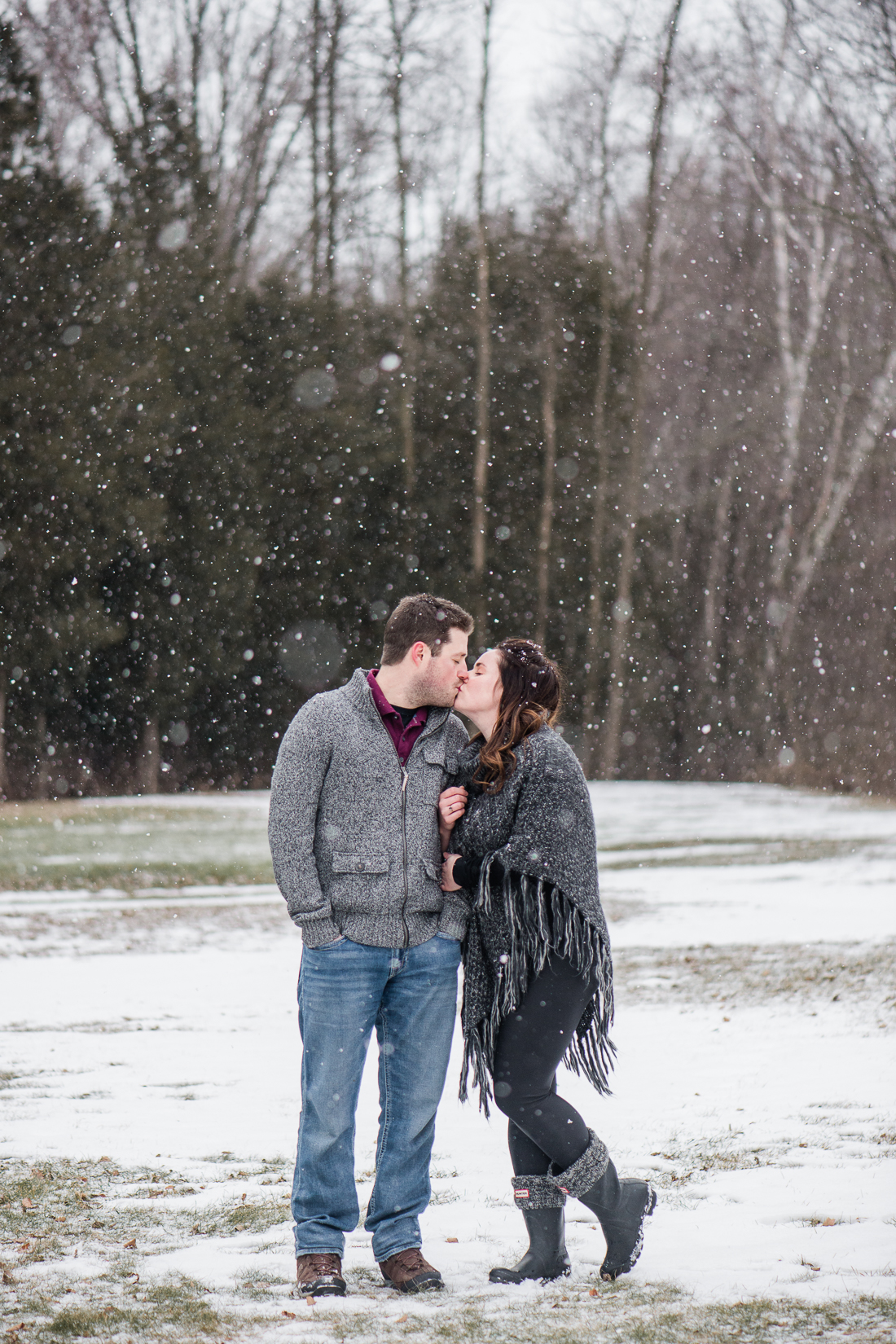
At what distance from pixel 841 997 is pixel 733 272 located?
22666 mm

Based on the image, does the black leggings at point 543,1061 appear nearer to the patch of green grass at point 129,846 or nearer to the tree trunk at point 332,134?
the patch of green grass at point 129,846

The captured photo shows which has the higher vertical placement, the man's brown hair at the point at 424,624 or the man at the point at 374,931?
the man's brown hair at the point at 424,624

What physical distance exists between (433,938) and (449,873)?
0.57 feet

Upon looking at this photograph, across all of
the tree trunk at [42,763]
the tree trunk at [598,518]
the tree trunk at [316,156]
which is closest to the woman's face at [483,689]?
the tree trunk at [42,763]

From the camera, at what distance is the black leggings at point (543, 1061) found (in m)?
3.48

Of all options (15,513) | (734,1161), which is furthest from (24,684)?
(734,1161)

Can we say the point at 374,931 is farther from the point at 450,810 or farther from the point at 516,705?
the point at 516,705

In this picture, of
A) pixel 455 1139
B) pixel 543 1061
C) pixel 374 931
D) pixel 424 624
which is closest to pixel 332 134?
pixel 455 1139

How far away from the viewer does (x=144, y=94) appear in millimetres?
23297

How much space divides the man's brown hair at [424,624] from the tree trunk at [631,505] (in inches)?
925

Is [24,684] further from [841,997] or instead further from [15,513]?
[841,997]

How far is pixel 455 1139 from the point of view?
5.06 metres

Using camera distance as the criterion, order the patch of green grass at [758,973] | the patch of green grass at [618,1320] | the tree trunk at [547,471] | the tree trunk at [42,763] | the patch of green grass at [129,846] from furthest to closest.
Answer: the tree trunk at [547,471] < the tree trunk at [42,763] < the patch of green grass at [129,846] < the patch of green grass at [758,973] < the patch of green grass at [618,1320]

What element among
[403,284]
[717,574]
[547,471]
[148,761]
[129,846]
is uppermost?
[403,284]
